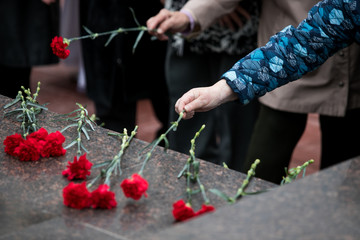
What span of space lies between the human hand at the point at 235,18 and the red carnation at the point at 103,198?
1.71 m

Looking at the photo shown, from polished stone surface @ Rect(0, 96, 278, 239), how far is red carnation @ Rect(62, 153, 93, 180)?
3cm

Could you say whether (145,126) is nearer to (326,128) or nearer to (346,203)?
(326,128)

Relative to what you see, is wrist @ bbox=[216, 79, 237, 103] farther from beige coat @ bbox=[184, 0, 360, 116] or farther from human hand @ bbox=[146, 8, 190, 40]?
human hand @ bbox=[146, 8, 190, 40]

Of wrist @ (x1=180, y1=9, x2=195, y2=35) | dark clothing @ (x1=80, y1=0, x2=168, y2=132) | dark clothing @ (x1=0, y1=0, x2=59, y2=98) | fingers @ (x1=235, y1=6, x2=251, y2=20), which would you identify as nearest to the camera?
wrist @ (x1=180, y1=9, x2=195, y2=35)

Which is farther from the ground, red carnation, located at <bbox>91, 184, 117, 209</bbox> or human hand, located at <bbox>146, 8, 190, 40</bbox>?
human hand, located at <bbox>146, 8, 190, 40</bbox>

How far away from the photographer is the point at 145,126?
4914 mm

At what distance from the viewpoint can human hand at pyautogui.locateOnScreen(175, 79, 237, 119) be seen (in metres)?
1.75

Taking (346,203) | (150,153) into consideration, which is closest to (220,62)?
(150,153)

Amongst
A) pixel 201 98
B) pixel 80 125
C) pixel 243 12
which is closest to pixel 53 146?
pixel 80 125

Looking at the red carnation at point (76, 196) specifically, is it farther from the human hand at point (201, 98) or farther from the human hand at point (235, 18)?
the human hand at point (235, 18)

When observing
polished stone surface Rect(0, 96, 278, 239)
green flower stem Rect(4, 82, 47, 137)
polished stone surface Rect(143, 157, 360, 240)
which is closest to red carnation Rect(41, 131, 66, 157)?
polished stone surface Rect(0, 96, 278, 239)

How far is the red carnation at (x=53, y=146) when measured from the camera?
163cm

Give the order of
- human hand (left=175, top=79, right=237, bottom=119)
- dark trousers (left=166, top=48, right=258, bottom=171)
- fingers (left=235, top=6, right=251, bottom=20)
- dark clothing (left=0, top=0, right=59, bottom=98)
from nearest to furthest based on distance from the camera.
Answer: human hand (left=175, top=79, right=237, bottom=119) < fingers (left=235, top=6, right=251, bottom=20) < dark trousers (left=166, top=48, right=258, bottom=171) < dark clothing (left=0, top=0, right=59, bottom=98)

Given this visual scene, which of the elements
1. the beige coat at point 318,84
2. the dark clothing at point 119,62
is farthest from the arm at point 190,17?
the dark clothing at point 119,62
